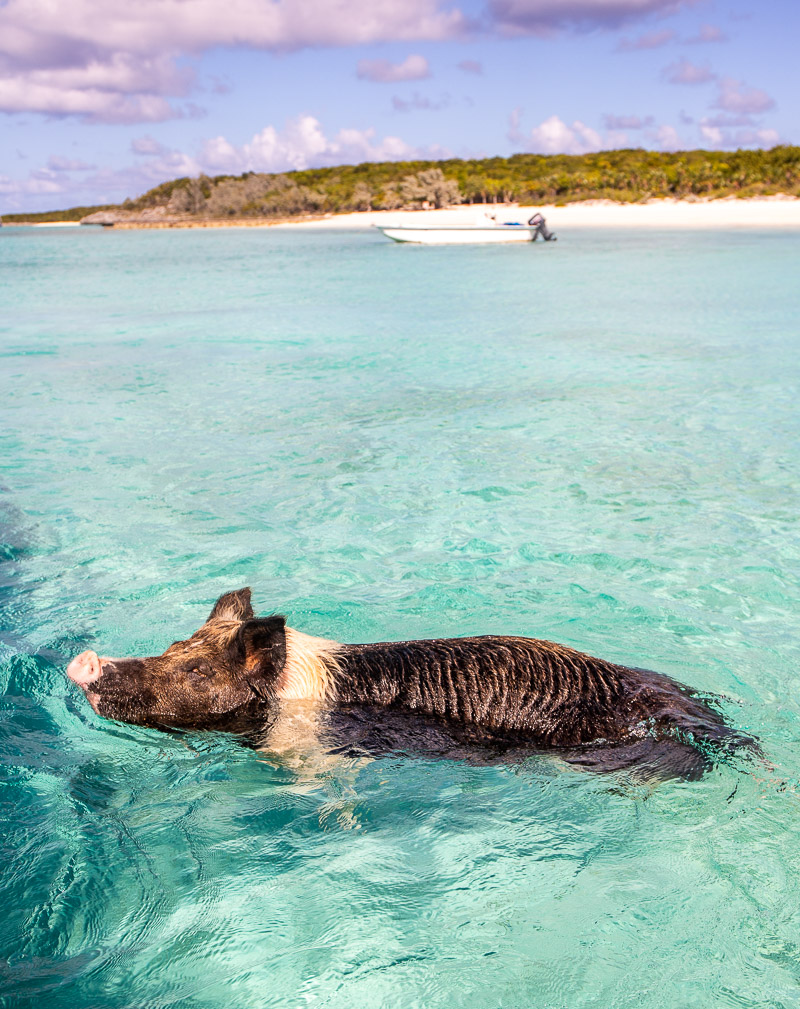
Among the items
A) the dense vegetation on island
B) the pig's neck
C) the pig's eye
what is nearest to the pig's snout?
the pig's eye

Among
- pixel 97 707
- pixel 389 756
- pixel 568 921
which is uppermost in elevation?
pixel 97 707

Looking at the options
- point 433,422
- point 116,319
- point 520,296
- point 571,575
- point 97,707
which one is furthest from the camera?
point 520,296

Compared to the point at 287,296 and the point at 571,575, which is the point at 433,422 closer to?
the point at 571,575

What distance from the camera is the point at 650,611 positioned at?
7.81 meters

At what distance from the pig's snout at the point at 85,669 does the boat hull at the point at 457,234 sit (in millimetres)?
67132

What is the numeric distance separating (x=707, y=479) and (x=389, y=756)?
25.6ft

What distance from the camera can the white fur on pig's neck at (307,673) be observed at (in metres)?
5.13

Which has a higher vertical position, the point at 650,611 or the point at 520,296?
the point at 520,296

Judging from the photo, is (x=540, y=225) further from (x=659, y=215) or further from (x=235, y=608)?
(x=235, y=608)

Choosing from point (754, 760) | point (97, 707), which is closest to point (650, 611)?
point (754, 760)

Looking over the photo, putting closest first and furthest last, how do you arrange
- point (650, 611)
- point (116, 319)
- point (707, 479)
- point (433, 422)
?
point (650, 611) → point (707, 479) → point (433, 422) → point (116, 319)

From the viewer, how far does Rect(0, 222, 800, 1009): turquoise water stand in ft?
13.5

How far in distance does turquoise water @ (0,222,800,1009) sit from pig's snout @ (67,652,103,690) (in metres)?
0.87

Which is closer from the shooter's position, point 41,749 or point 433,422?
point 41,749
